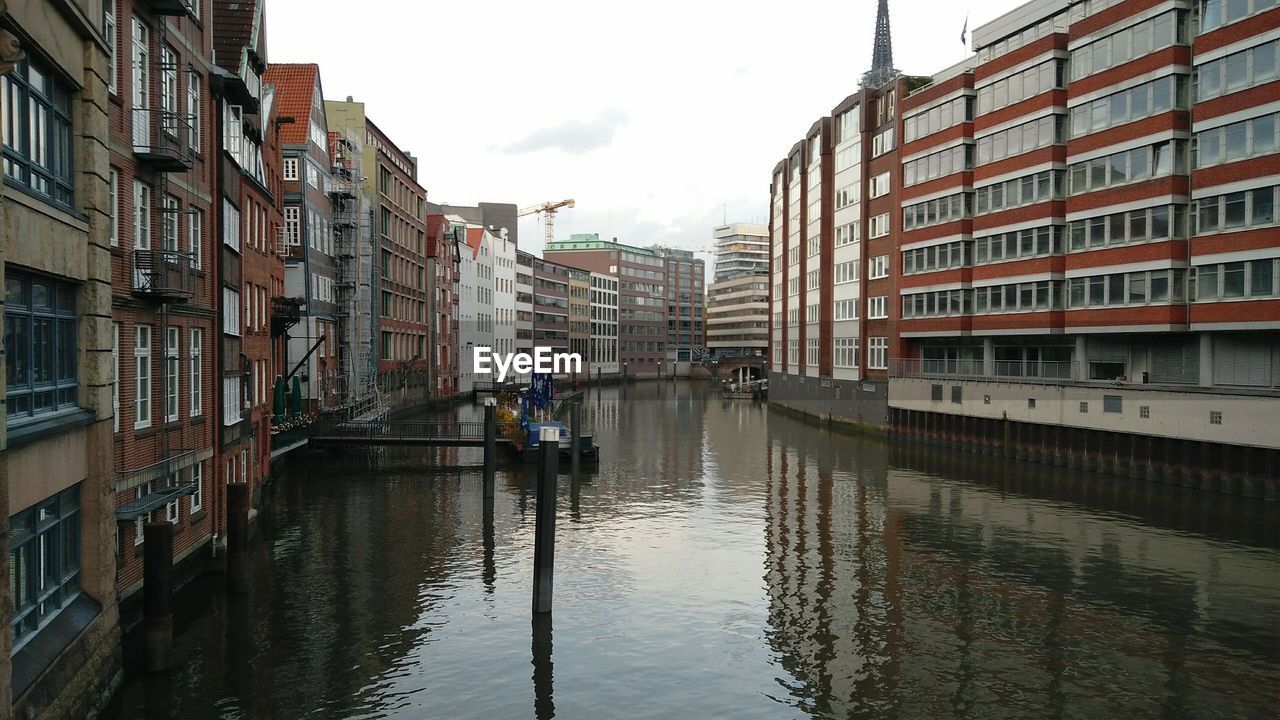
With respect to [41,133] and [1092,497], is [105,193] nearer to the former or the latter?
[41,133]

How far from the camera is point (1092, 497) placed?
37969 millimetres

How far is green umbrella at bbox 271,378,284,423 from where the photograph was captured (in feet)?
142

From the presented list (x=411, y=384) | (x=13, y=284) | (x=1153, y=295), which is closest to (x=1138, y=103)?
(x=1153, y=295)

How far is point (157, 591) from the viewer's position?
17.3 metres

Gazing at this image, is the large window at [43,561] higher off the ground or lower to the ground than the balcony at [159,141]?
lower

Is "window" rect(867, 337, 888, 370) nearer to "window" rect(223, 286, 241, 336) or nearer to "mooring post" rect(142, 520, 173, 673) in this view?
"window" rect(223, 286, 241, 336)

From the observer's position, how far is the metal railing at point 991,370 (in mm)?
49781

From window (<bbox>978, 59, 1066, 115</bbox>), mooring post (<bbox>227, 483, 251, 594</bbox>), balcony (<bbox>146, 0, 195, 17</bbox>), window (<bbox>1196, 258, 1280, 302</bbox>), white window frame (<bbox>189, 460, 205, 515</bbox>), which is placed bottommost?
mooring post (<bbox>227, 483, 251, 594</bbox>)

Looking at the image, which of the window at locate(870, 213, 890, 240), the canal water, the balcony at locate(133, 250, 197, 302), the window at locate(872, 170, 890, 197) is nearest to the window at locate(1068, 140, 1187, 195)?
the canal water

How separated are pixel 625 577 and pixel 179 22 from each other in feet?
58.2

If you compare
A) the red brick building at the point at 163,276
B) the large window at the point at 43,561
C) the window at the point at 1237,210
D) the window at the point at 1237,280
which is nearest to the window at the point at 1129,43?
the window at the point at 1237,210

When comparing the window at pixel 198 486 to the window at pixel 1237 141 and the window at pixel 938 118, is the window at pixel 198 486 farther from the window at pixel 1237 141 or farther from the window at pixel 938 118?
the window at pixel 938 118

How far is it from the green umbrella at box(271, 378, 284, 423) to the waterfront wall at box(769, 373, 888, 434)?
1483 inches

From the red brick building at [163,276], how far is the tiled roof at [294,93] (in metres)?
28.4
